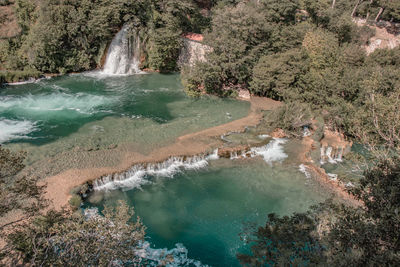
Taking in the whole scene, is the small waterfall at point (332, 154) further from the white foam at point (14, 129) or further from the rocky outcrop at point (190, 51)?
the white foam at point (14, 129)

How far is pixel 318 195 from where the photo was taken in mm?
22078

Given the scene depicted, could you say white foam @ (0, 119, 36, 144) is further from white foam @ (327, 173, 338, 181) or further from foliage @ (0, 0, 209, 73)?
white foam @ (327, 173, 338, 181)

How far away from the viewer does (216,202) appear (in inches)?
832

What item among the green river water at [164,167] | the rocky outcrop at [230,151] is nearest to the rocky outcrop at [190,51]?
the green river water at [164,167]

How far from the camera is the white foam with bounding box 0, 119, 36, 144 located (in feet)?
86.2

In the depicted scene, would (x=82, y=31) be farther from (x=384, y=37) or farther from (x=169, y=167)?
(x=384, y=37)

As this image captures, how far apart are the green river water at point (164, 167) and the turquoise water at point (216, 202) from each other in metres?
0.06

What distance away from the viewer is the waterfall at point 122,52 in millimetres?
42469

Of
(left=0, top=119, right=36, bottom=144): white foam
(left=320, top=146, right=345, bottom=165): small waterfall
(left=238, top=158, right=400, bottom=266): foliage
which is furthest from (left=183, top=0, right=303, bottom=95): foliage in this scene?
(left=238, top=158, right=400, bottom=266): foliage

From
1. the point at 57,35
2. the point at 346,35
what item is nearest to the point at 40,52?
the point at 57,35

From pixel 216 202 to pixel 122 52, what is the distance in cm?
2966

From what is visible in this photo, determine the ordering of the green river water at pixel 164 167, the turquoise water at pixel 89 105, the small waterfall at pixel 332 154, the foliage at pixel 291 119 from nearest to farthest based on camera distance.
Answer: the green river water at pixel 164 167 < the small waterfall at pixel 332 154 < the turquoise water at pixel 89 105 < the foliage at pixel 291 119

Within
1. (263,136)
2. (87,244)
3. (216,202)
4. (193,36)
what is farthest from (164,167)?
(193,36)

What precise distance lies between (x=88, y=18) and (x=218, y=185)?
106ft
